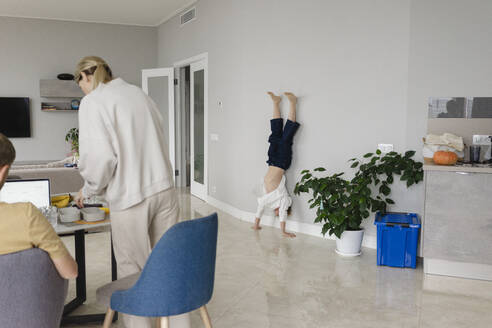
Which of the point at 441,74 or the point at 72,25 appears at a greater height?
the point at 72,25

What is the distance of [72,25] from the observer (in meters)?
8.52

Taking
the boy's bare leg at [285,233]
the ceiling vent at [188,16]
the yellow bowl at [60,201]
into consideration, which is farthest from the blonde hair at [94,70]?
the ceiling vent at [188,16]

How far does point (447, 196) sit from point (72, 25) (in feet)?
24.2

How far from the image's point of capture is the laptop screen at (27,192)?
8.34ft

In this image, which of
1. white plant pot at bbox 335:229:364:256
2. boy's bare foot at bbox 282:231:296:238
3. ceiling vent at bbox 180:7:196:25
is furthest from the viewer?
ceiling vent at bbox 180:7:196:25

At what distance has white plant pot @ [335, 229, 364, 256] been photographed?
4.33m

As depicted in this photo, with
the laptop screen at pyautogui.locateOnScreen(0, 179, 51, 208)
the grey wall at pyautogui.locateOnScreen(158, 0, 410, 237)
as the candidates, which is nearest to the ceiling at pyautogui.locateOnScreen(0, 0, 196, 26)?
the grey wall at pyautogui.locateOnScreen(158, 0, 410, 237)

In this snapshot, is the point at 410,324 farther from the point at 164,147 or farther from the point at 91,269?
the point at 91,269

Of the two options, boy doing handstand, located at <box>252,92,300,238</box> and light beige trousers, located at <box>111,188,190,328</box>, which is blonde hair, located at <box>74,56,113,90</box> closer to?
light beige trousers, located at <box>111,188,190,328</box>

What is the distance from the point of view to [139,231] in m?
2.33

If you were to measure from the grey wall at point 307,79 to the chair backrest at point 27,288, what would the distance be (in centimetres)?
362

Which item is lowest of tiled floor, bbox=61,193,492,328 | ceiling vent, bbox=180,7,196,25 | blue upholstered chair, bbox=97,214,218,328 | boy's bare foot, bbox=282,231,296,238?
tiled floor, bbox=61,193,492,328

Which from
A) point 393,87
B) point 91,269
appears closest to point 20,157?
point 91,269

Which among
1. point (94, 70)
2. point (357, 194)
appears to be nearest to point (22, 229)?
point (94, 70)
